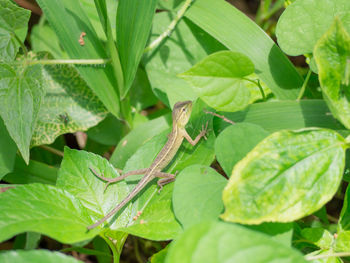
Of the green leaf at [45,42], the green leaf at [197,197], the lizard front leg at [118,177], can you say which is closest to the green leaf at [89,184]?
the lizard front leg at [118,177]

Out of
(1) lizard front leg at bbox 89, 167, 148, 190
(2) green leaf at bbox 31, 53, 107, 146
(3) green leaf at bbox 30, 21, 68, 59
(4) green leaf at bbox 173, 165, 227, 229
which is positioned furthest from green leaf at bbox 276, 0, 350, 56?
(3) green leaf at bbox 30, 21, 68, 59

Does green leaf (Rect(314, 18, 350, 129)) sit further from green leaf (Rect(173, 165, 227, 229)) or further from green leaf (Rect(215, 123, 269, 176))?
green leaf (Rect(173, 165, 227, 229))

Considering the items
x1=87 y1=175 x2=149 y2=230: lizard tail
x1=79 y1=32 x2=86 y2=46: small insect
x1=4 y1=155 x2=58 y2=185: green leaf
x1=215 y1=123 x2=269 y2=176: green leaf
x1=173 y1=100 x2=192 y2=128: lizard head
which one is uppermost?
x1=79 y1=32 x2=86 y2=46: small insect

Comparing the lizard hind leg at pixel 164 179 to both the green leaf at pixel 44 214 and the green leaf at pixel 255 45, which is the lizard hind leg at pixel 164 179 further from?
the green leaf at pixel 255 45

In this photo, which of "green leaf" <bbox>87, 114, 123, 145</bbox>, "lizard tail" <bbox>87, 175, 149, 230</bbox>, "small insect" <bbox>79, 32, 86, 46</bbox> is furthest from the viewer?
"green leaf" <bbox>87, 114, 123, 145</bbox>

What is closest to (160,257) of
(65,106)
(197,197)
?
(197,197)

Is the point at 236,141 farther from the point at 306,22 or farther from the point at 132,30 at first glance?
the point at 132,30
